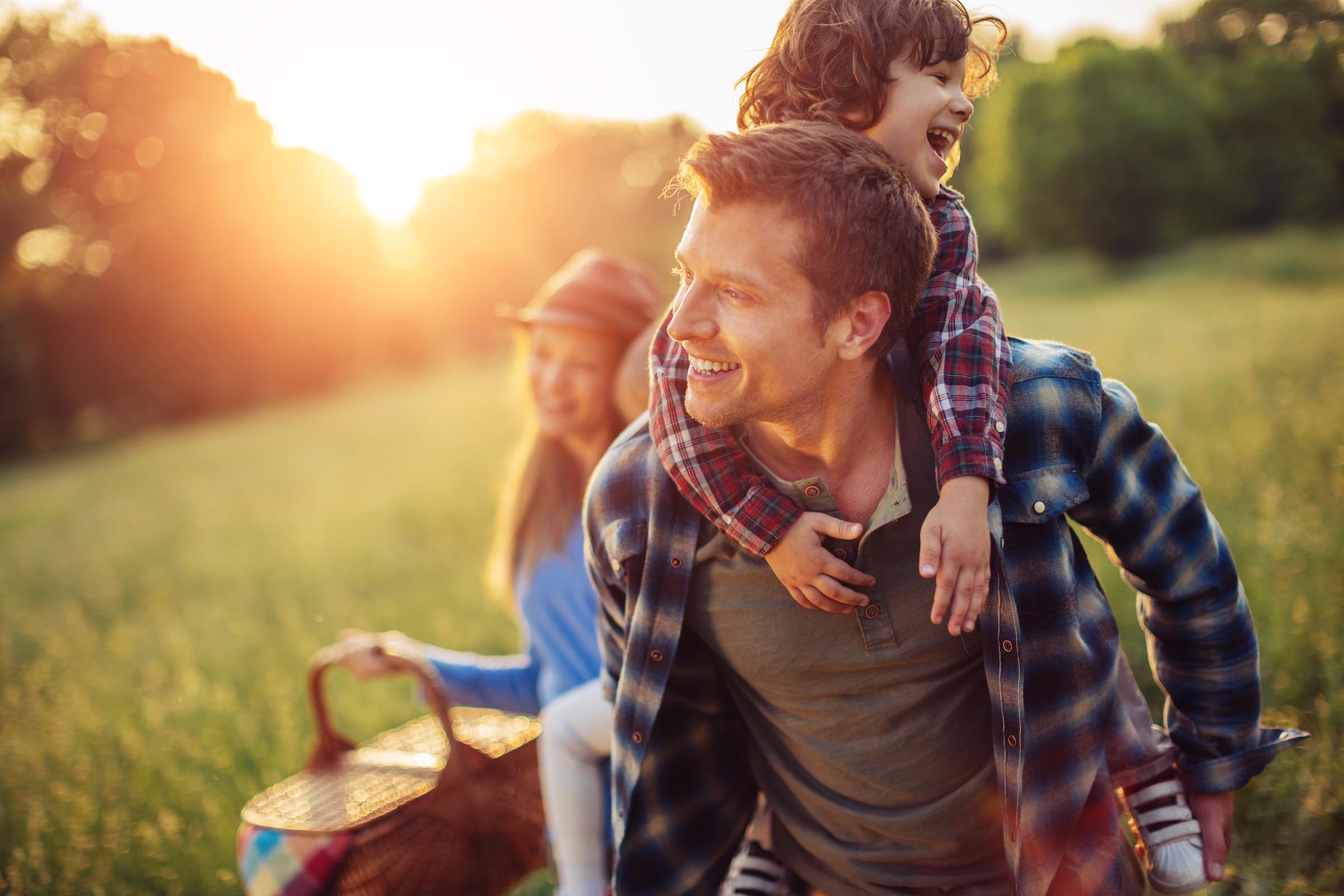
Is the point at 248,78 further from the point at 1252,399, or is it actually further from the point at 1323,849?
the point at 1252,399

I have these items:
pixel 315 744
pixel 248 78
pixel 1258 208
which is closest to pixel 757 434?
pixel 315 744

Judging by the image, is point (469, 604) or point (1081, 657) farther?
point (469, 604)

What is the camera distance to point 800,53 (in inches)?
67.1

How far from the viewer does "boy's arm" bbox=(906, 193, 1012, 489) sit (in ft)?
4.83

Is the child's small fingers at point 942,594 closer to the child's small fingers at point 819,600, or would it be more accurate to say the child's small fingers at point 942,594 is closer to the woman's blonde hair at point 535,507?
the child's small fingers at point 819,600

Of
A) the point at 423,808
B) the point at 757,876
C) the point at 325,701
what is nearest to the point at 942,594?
the point at 757,876

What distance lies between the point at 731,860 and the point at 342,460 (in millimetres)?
11386

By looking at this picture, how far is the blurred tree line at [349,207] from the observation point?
13.4 m

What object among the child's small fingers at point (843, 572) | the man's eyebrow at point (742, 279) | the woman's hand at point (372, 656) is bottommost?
the woman's hand at point (372, 656)

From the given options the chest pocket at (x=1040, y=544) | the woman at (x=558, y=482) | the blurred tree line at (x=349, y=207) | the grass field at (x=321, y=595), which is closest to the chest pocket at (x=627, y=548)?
the chest pocket at (x=1040, y=544)

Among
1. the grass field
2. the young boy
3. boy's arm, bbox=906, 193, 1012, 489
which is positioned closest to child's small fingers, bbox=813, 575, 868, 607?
the young boy

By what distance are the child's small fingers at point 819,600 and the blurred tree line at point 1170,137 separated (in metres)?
A: 3.02

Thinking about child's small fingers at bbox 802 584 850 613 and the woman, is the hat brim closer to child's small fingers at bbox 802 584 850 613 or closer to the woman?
the woman

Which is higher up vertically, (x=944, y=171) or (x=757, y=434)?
(x=944, y=171)
